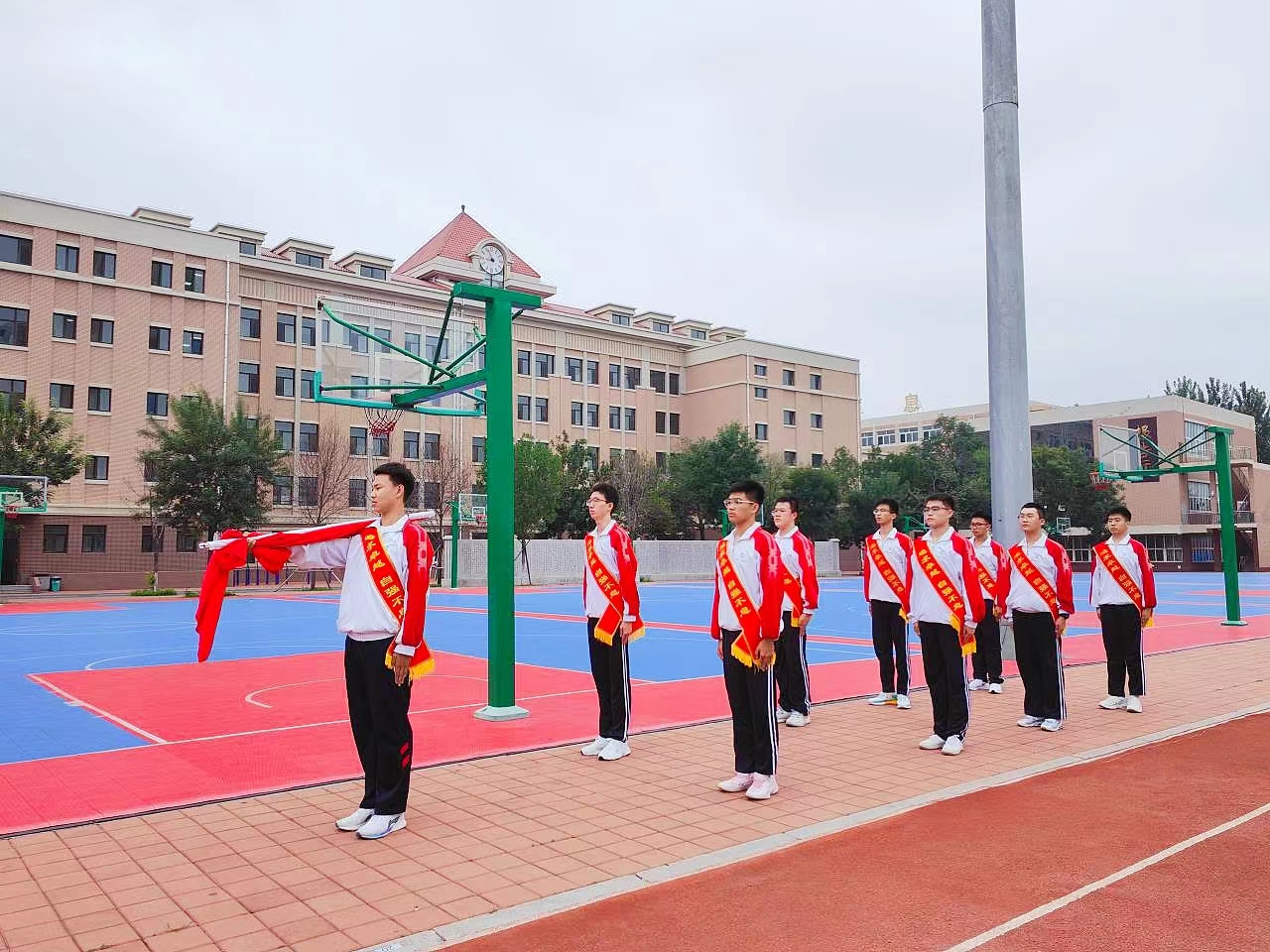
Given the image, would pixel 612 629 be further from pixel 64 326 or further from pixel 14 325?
pixel 64 326

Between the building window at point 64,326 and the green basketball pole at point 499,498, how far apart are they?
121ft

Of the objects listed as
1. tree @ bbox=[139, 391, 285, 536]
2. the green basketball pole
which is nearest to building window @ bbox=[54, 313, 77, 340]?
tree @ bbox=[139, 391, 285, 536]

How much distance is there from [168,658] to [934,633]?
36.8 feet

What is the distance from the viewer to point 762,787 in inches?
230

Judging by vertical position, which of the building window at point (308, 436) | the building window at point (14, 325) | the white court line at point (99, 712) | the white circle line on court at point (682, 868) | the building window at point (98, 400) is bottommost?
the white court line at point (99, 712)

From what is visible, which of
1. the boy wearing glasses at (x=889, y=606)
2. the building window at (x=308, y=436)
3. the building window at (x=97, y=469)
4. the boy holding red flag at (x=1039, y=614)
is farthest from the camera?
the building window at (x=308, y=436)

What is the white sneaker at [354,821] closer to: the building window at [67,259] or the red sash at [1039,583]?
the red sash at [1039,583]

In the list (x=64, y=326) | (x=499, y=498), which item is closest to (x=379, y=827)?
(x=499, y=498)

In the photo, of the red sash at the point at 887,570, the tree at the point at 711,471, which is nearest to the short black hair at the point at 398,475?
the red sash at the point at 887,570

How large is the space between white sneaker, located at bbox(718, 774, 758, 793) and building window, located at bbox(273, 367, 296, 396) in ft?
138

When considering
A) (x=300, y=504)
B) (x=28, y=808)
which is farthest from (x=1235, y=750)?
(x=300, y=504)

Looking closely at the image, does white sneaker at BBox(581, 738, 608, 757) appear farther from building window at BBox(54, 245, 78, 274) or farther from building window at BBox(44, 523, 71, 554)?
building window at BBox(54, 245, 78, 274)

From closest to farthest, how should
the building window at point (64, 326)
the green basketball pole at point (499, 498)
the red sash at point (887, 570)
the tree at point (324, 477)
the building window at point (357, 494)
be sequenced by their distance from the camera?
the green basketball pole at point (499, 498), the red sash at point (887, 570), the building window at point (64, 326), the tree at point (324, 477), the building window at point (357, 494)

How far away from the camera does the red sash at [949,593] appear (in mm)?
7348
